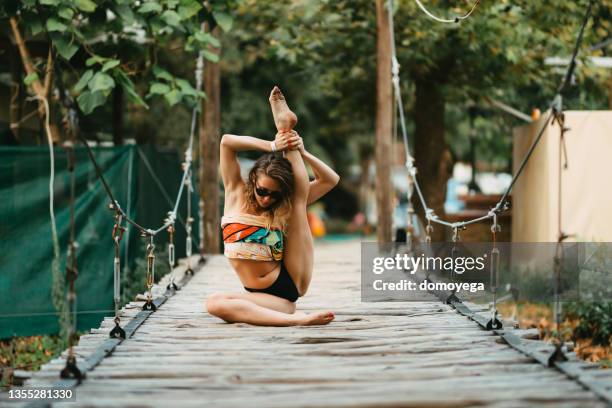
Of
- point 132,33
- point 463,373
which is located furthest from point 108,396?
point 132,33

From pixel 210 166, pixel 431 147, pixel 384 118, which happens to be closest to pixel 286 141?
pixel 384 118

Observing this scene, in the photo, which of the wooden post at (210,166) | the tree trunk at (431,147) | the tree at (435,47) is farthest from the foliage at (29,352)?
the tree trunk at (431,147)

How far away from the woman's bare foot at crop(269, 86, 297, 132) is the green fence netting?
2.68 metres

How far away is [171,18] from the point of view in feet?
23.5

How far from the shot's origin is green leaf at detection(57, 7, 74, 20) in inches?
267

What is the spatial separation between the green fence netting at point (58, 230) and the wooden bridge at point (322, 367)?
2160 mm

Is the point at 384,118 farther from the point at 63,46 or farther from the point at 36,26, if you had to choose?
the point at 36,26

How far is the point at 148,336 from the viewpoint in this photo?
14.3ft

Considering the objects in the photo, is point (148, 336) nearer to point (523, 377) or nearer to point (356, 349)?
point (356, 349)

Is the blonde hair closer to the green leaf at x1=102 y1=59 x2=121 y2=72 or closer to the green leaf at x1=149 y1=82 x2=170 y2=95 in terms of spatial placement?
the green leaf at x1=102 y1=59 x2=121 y2=72

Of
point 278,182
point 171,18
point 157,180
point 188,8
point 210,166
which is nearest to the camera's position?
point 278,182

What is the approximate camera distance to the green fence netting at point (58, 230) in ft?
22.4

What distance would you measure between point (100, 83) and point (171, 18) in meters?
0.79

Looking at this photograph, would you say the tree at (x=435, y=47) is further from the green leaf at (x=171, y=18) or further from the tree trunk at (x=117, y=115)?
the green leaf at (x=171, y=18)
